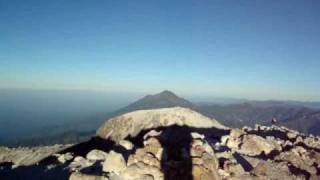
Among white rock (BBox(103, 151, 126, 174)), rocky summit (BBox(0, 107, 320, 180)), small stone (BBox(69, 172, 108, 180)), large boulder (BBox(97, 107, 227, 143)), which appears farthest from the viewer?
large boulder (BBox(97, 107, 227, 143))

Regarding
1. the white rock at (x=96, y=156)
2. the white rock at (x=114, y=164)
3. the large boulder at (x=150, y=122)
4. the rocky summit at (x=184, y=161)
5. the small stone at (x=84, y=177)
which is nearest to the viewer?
the small stone at (x=84, y=177)

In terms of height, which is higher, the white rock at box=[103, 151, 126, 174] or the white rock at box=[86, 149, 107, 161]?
the white rock at box=[103, 151, 126, 174]

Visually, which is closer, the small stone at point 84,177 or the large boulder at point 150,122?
the small stone at point 84,177

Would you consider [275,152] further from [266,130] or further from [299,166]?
[266,130]

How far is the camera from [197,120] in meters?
60.8

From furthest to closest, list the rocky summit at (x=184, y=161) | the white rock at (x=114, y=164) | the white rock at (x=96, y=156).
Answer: the white rock at (x=96, y=156) → the white rock at (x=114, y=164) → the rocky summit at (x=184, y=161)

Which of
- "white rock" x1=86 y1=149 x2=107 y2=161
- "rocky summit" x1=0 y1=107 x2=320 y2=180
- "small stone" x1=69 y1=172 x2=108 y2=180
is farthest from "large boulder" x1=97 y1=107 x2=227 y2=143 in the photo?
"small stone" x1=69 y1=172 x2=108 y2=180

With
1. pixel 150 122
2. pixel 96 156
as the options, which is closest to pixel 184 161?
pixel 96 156

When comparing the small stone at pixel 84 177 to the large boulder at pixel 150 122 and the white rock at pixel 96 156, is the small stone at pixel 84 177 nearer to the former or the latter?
the white rock at pixel 96 156

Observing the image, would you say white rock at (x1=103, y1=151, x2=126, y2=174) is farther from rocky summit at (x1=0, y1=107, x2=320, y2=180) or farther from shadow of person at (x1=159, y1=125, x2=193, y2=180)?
shadow of person at (x1=159, y1=125, x2=193, y2=180)

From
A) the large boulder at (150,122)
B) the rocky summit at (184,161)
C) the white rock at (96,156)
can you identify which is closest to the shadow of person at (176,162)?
the rocky summit at (184,161)

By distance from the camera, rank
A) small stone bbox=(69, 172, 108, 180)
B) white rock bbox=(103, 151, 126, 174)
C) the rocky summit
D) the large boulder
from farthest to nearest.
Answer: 1. the large boulder
2. white rock bbox=(103, 151, 126, 174)
3. the rocky summit
4. small stone bbox=(69, 172, 108, 180)

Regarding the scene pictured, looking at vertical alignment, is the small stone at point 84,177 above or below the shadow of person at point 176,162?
below

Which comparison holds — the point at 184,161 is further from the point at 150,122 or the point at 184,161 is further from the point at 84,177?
the point at 150,122
